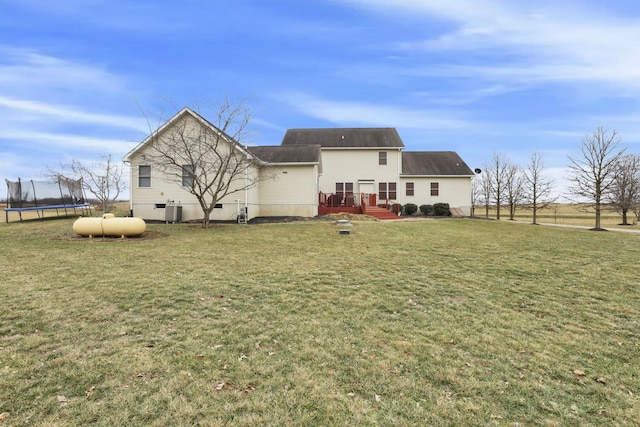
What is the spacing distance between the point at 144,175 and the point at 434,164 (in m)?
25.9

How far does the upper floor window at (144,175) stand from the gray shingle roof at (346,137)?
13.8 m

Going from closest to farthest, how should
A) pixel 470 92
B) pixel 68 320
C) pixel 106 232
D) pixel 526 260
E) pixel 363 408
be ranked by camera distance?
pixel 363 408, pixel 68 320, pixel 526 260, pixel 106 232, pixel 470 92

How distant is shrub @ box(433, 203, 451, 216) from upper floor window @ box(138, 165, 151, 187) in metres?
23.3

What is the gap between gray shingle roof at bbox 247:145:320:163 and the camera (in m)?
21.1

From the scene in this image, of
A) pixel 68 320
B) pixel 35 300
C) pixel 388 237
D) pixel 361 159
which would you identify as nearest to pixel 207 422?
pixel 68 320

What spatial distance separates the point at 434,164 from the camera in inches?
1238

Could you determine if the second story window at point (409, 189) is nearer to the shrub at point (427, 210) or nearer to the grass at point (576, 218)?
the shrub at point (427, 210)

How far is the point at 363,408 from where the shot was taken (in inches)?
114

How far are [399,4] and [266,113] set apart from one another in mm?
8428

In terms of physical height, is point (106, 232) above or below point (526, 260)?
above

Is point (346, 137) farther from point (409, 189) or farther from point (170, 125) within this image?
point (170, 125)

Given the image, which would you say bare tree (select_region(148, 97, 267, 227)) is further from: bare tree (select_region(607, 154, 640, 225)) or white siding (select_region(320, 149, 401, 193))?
bare tree (select_region(607, 154, 640, 225))

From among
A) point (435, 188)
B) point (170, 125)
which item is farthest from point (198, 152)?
point (435, 188)

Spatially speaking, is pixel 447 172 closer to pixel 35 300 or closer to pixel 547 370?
pixel 547 370
